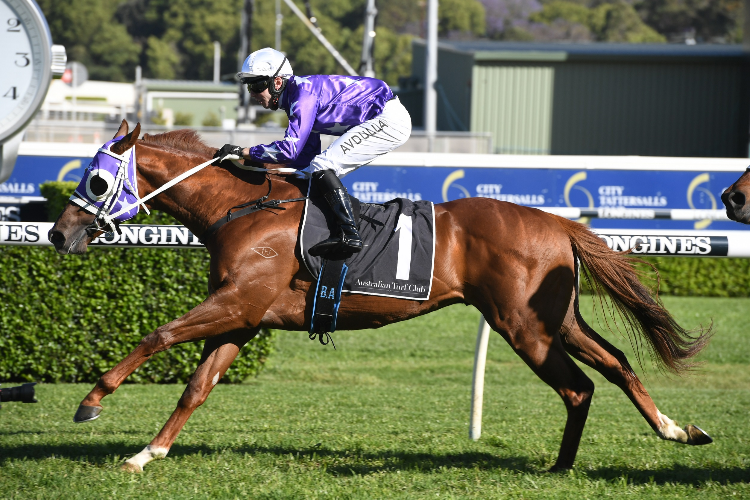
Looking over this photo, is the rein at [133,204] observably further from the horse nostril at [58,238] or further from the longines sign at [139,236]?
the longines sign at [139,236]

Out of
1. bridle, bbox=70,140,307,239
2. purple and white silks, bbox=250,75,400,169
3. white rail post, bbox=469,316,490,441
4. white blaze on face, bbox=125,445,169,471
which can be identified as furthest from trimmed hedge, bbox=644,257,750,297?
white blaze on face, bbox=125,445,169,471

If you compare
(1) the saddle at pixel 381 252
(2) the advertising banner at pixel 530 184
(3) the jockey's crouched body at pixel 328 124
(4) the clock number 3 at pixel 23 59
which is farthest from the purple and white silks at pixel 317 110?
(2) the advertising banner at pixel 530 184

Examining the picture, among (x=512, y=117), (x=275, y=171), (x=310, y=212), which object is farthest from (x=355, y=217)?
(x=512, y=117)

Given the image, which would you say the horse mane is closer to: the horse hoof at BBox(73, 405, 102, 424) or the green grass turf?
the horse hoof at BBox(73, 405, 102, 424)

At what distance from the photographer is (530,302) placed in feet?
14.2

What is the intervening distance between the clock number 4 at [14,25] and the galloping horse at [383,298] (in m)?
0.84

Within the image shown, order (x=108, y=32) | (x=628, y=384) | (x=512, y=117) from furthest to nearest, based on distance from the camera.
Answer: (x=108, y=32), (x=512, y=117), (x=628, y=384)

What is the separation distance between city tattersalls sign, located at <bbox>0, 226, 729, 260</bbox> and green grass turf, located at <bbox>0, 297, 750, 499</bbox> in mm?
742

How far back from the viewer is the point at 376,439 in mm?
5156

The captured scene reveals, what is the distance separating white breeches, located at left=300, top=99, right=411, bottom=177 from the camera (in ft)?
14.2

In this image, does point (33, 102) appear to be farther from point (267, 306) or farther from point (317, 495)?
point (317, 495)

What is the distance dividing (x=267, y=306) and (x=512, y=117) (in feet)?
78.4

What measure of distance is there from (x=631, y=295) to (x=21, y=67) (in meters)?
3.18

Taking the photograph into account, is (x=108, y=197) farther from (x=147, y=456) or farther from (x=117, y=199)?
(x=147, y=456)
